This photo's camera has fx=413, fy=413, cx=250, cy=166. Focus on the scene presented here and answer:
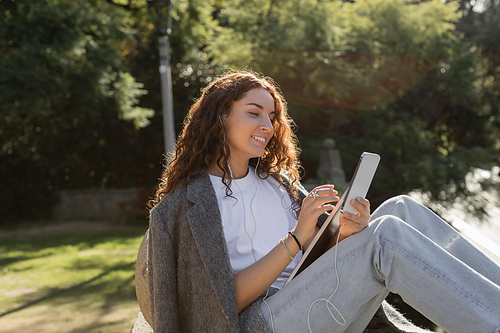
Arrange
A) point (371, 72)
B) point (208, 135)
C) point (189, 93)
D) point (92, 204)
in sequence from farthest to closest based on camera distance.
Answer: point (92, 204) < point (189, 93) < point (371, 72) < point (208, 135)

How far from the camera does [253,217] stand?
209 centimetres

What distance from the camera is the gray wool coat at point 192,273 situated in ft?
5.50

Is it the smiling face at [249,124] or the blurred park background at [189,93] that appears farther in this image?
the blurred park background at [189,93]

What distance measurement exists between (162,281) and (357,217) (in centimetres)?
86

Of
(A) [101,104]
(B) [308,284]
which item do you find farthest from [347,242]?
(A) [101,104]

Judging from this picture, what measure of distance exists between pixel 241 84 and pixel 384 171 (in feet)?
26.7

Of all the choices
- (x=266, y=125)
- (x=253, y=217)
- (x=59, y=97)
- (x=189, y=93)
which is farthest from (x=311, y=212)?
(x=189, y=93)

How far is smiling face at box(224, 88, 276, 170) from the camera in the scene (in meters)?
2.09

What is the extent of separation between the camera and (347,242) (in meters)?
1.72

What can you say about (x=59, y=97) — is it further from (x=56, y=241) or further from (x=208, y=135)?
(x=208, y=135)

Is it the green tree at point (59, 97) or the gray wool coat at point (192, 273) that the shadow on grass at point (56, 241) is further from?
the gray wool coat at point (192, 273)

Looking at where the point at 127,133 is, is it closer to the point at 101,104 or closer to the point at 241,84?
the point at 101,104

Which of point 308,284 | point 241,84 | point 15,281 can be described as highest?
point 241,84

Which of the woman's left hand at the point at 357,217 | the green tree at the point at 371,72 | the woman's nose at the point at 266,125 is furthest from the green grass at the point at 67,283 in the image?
the green tree at the point at 371,72
